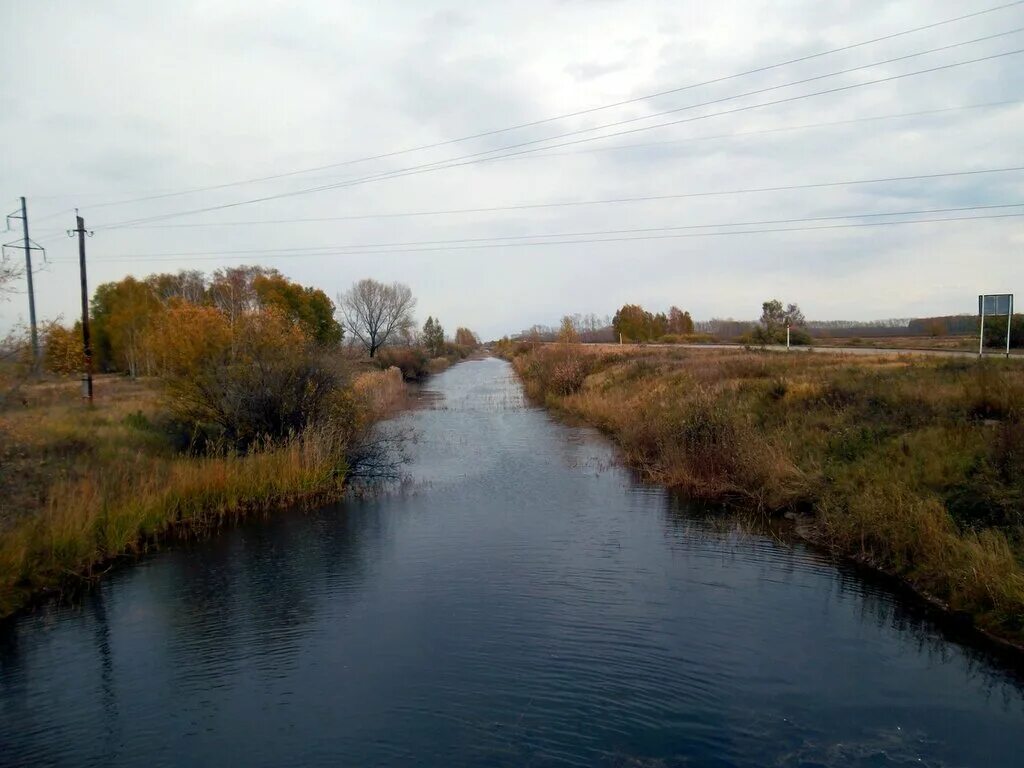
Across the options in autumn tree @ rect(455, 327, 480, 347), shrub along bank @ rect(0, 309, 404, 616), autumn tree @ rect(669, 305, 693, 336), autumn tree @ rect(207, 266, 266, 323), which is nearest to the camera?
shrub along bank @ rect(0, 309, 404, 616)

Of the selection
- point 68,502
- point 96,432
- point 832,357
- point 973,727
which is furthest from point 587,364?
point 973,727

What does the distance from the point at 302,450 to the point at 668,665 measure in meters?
9.93

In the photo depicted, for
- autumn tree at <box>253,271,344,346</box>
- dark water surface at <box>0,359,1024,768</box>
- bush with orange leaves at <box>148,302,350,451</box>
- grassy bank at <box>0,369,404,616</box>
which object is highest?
autumn tree at <box>253,271,344,346</box>

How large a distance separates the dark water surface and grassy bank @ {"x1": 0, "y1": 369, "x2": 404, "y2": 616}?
684mm

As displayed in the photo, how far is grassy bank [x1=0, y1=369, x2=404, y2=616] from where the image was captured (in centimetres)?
905

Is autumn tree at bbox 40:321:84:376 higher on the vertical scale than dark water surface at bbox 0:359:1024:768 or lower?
higher

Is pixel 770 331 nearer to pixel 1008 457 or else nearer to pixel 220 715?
pixel 1008 457

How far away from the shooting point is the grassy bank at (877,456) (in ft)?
27.7

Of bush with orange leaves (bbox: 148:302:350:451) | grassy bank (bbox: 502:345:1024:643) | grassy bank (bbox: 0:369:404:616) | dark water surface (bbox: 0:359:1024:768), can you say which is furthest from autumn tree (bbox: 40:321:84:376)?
grassy bank (bbox: 502:345:1024:643)

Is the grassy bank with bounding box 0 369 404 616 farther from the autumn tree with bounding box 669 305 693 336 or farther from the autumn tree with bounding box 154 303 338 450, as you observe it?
the autumn tree with bounding box 669 305 693 336

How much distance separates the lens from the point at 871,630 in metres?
8.02

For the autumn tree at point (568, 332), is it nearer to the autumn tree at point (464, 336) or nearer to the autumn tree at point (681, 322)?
the autumn tree at point (681, 322)

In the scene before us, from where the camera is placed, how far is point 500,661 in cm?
728

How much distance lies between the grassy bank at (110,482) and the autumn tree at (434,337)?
73.1 m
